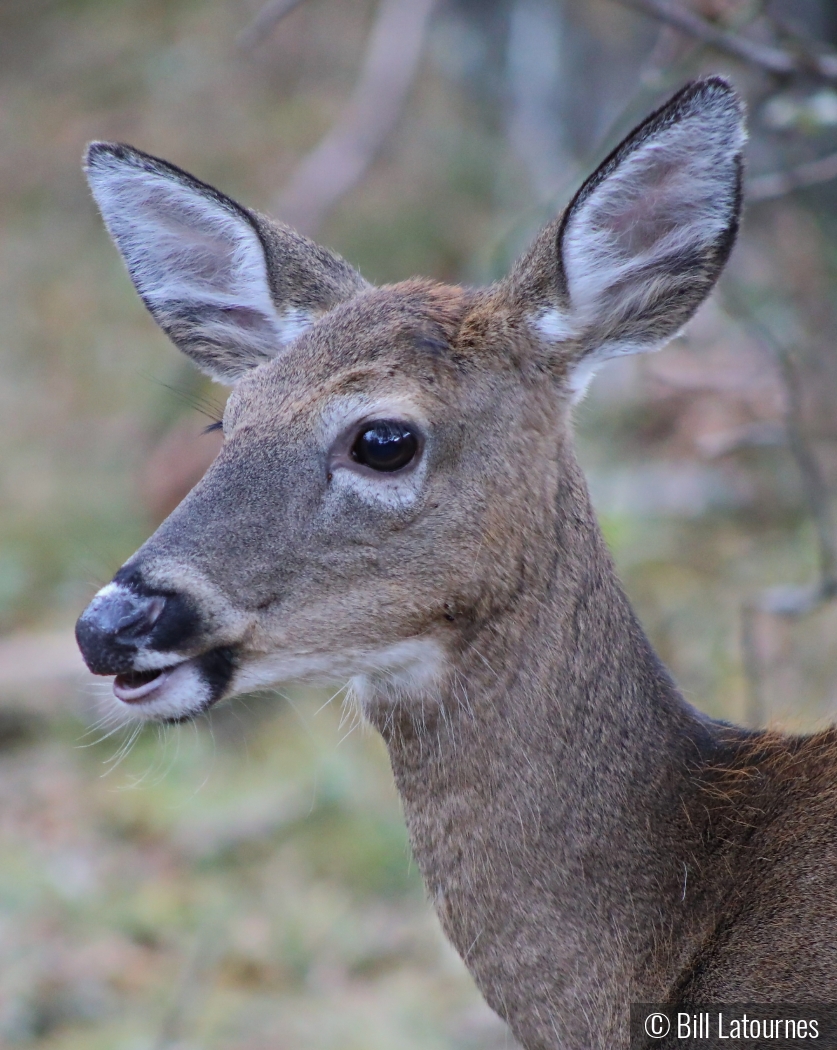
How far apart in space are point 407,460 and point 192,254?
3.89 feet

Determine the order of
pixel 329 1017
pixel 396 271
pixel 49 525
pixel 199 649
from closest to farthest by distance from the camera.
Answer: pixel 199 649, pixel 329 1017, pixel 49 525, pixel 396 271

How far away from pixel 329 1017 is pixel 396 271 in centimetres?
677

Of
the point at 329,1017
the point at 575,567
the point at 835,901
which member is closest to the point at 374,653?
the point at 575,567

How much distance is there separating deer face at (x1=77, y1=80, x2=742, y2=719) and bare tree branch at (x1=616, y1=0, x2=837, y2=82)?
1.57 meters

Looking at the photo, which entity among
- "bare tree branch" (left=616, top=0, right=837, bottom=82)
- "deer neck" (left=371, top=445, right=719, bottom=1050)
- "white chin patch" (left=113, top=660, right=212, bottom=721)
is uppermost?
"bare tree branch" (left=616, top=0, right=837, bottom=82)

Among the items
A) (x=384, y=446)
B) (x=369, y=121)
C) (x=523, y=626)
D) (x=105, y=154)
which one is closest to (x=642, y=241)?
(x=384, y=446)

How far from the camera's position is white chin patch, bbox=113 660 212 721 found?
10.0ft

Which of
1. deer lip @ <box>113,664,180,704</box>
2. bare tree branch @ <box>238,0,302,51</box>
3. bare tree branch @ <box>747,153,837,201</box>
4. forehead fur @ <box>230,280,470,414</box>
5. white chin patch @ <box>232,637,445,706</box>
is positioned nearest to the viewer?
deer lip @ <box>113,664,180,704</box>

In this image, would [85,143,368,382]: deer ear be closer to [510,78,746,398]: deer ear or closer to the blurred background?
the blurred background

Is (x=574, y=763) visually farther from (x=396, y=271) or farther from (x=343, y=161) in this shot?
(x=396, y=271)

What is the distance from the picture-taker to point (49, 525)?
9633 mm

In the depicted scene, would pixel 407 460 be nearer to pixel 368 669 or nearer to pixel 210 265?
pixel 368 669

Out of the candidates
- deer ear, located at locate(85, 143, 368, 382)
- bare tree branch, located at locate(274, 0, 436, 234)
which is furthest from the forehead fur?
bare tree branch, located at locate(274, 0, 436, 234)

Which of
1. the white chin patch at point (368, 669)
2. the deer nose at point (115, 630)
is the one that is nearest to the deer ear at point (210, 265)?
the white chin patch at point (368, 669)
